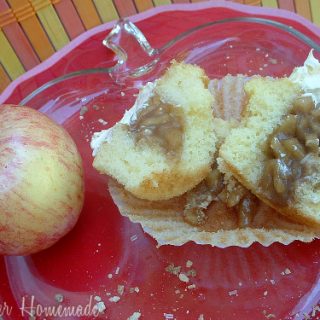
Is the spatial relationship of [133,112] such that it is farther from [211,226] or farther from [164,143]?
[211,226]

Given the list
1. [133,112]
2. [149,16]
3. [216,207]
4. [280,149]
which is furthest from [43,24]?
[280,149]

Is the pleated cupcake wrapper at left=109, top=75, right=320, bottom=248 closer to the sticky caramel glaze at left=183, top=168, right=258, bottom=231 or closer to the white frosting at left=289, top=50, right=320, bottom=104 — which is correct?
the sticky caramel glaze at left=183, top=168, right=258, bottom=231

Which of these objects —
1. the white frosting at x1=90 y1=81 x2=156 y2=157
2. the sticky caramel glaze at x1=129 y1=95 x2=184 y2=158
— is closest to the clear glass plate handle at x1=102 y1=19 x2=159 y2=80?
the white frosting at x1=90 y1=81 x2=156 y2=157

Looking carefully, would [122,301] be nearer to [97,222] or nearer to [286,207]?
[97,222]

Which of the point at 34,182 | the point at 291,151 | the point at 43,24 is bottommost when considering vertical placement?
Result: the point at 291,151

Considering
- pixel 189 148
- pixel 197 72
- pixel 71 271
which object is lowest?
pixel 71 271

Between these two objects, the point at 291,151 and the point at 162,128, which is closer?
the point at 291,151

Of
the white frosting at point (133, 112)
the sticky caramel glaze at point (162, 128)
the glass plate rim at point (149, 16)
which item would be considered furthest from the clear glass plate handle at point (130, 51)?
Answer: the sticky caramel glaze at point (162, 128)

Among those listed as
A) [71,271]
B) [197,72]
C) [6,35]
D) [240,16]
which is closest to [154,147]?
[197,72]
